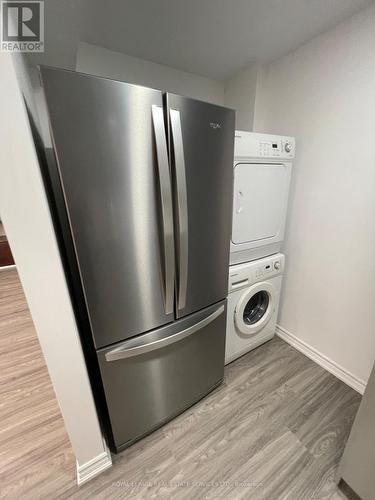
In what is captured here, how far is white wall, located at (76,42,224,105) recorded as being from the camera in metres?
1.59

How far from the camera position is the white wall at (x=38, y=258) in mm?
643

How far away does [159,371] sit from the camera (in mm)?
1172

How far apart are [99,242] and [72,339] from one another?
0.41 metres

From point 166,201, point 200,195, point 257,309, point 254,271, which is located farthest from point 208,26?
point 257,309

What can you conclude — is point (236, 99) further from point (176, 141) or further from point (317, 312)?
point (317, 312)

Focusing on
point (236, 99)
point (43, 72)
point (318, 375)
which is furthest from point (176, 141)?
point (318, 375)

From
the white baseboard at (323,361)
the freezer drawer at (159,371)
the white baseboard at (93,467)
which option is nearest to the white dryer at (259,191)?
the freezer drawer at (159,371)

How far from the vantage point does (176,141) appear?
2.95ft

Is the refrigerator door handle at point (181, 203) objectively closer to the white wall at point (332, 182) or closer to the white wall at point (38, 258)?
the white wall at point (38, 258)

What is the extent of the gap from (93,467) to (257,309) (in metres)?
1.49

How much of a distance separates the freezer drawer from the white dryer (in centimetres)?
52

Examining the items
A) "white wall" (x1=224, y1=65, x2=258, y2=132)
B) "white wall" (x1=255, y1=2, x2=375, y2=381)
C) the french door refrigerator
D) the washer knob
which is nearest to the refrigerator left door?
the french door refrigerator

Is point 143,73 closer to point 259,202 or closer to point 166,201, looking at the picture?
point 259,202

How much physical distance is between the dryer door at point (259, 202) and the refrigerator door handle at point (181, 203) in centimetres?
57
